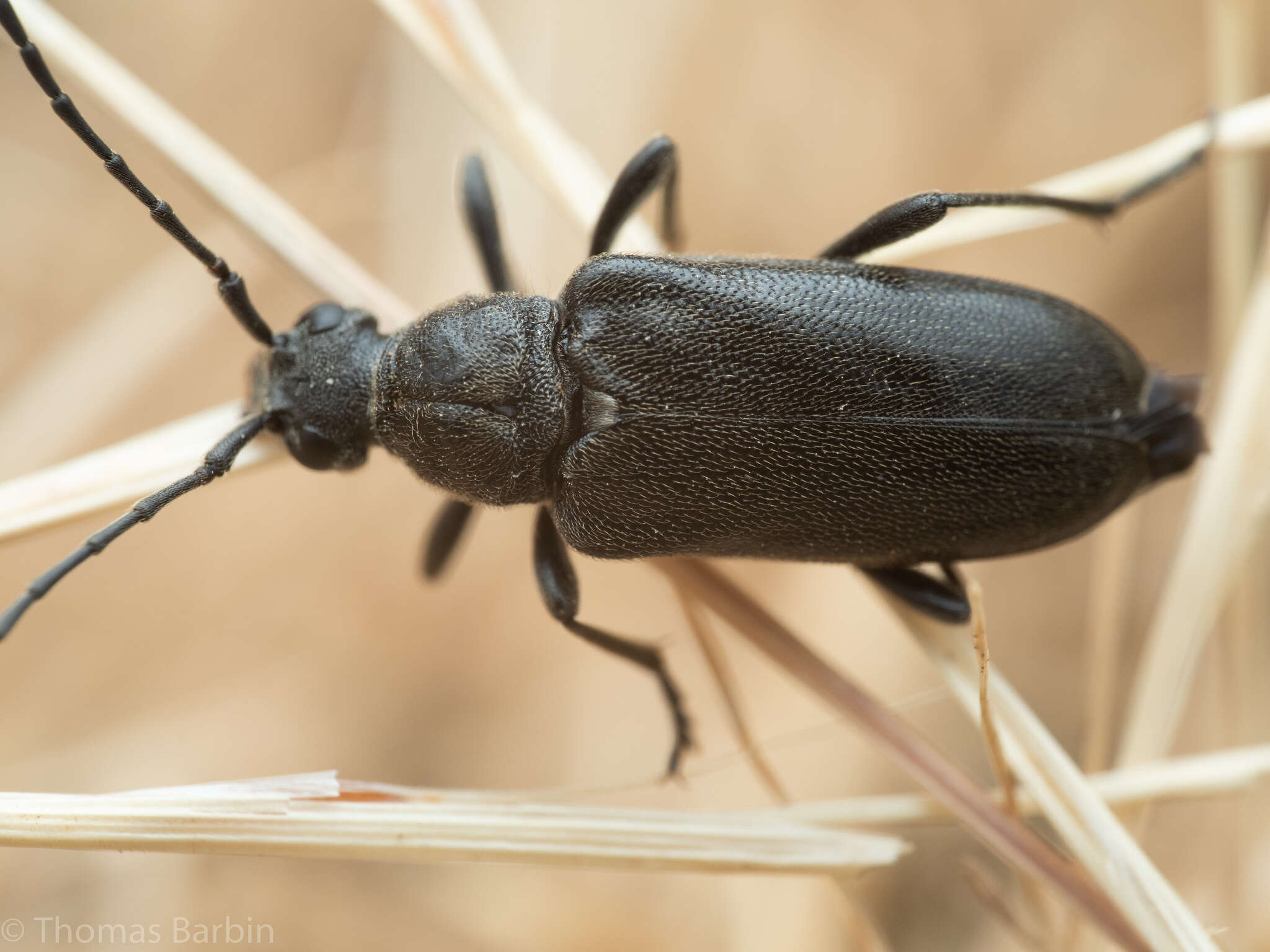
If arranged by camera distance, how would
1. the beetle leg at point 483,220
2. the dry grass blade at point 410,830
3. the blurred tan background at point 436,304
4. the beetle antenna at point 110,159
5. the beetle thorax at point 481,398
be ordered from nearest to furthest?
the dry grass blade at point 410,830, the beetle antenna at point 110,159, the beetle thorax at point 481,398, the beetle leg at point 483,220, the blurred tan background at point 436,304

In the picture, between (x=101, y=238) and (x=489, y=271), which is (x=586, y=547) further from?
(x=101, y=238)

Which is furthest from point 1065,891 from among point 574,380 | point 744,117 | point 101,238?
point 101,238

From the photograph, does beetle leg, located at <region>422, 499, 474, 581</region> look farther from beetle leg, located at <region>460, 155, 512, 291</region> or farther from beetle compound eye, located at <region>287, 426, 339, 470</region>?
beetle leg, located at <region>460, 155, 512, 291</region>

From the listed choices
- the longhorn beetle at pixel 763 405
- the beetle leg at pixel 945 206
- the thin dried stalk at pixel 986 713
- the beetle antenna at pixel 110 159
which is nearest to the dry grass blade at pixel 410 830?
the thin dried stalk at pixel 986 713

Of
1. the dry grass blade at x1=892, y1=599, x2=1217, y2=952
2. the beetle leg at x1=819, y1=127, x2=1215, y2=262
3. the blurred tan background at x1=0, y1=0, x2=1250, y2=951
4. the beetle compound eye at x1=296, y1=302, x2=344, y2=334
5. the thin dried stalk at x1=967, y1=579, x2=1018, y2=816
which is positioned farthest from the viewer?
the blurred tan background at x1=0, y1=0, x2=1250, y2=951

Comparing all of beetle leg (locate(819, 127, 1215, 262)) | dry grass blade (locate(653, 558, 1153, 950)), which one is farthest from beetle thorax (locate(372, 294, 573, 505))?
beetle leg (locate(819, 127, 1215, 262))

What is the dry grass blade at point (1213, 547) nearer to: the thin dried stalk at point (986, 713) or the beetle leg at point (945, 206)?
the beetle leg at point (945, 206)
